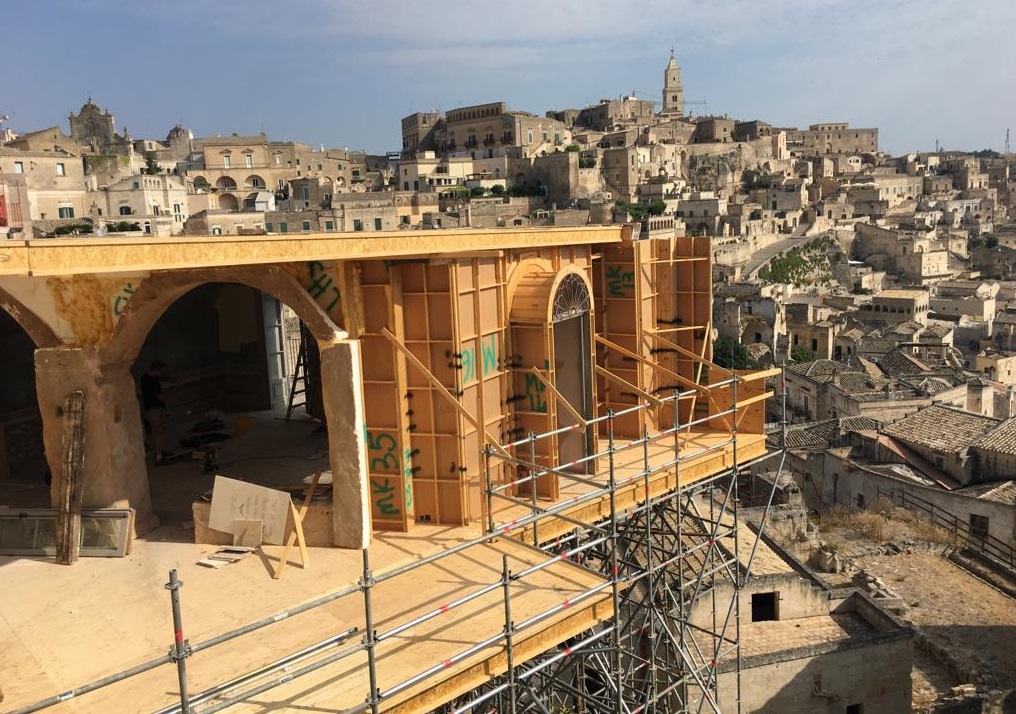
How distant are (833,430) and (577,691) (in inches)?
934

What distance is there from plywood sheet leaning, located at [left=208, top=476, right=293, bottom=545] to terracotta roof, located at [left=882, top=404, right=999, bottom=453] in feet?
74.9

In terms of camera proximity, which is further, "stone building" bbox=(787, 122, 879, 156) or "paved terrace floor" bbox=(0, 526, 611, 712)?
"stone building" bbox=(787, 122, 879, 156)

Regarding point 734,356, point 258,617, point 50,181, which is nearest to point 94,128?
point 50,181

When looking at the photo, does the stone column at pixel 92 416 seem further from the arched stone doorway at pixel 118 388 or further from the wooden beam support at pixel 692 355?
the wooden beam support at pixel 692 355

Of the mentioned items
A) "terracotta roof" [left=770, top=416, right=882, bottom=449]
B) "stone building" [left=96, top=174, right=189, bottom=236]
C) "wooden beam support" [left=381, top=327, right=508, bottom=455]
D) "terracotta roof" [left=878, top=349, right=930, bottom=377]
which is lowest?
"terracotta roof" [left=770, top=416, right=882, bottom=449]

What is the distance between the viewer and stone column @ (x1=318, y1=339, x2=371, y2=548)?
7664mm

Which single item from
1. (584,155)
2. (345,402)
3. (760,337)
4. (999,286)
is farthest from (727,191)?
(345,402)

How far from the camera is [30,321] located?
7676mm

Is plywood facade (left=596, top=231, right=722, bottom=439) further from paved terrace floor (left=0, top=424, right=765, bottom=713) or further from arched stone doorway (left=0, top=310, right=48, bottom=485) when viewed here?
arched stone doorway (left=0, top=310, right=48, bottom=485)

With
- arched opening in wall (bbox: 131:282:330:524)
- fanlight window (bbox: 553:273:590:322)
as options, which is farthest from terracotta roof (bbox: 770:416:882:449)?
fanlight window (bbox: 553:273:590:322)

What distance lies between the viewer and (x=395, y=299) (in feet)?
26.7

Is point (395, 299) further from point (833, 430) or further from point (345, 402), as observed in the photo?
point (833, 430)

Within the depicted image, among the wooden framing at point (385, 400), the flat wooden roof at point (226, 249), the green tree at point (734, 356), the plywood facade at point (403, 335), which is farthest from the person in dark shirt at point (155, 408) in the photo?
the green tree at point (734, 356)

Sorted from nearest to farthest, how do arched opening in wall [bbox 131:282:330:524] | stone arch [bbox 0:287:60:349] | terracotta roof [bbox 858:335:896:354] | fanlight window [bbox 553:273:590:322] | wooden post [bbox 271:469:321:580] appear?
wooden post [bbox 271:469:321:580], stone arch [bbox 0:287:60:349], fanlight window [bbox 553:273:590:322], arched opening in wall [bbox 131:282:330:524], terracotta roof [bbox 858:335:896:354]
